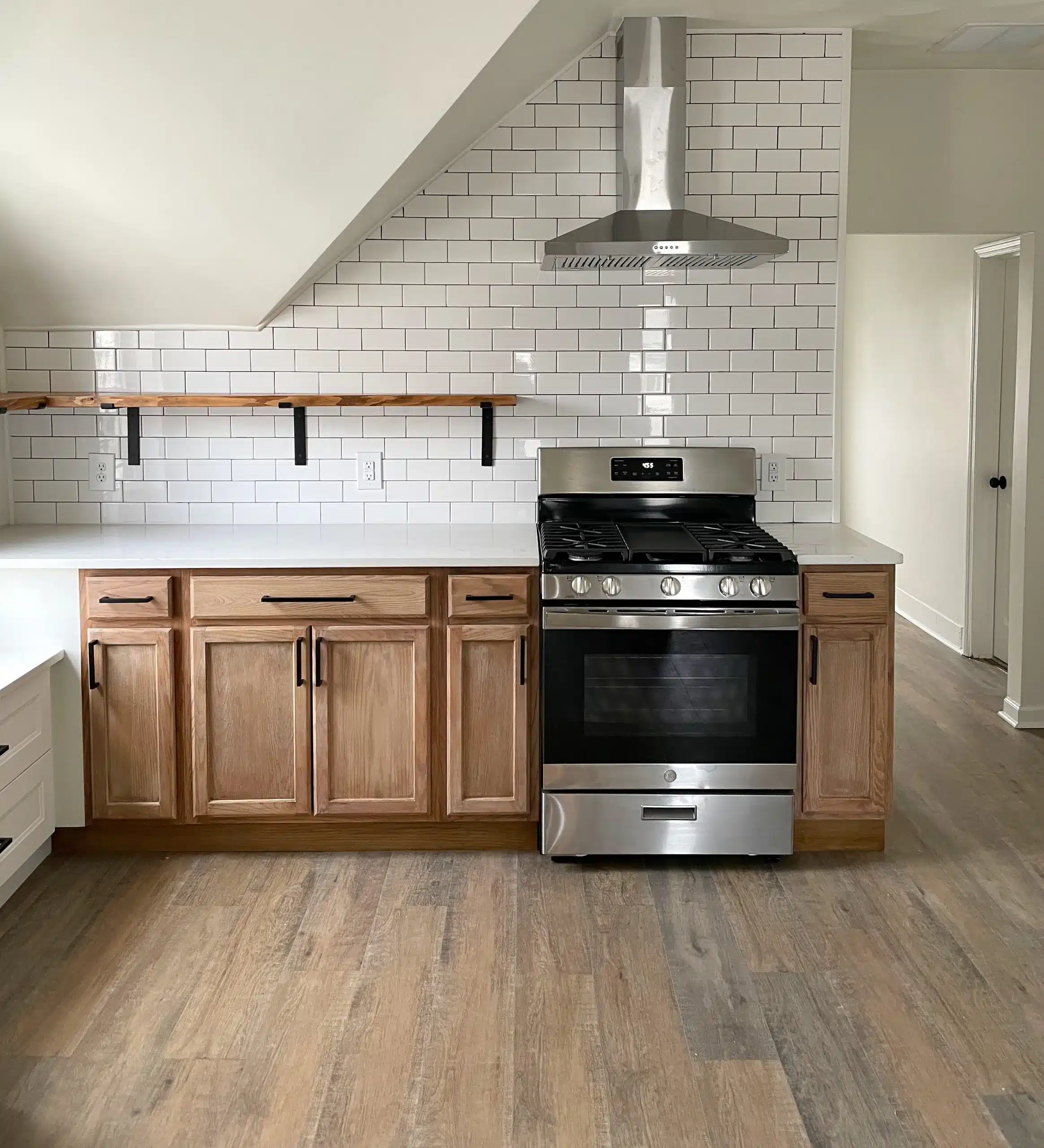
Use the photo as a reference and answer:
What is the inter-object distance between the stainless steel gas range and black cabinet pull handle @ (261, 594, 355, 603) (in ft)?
1.82

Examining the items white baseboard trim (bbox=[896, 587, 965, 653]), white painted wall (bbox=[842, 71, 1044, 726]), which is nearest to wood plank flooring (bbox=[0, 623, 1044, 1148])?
white painted wall (bbox=[842, 71, 1044, 726])

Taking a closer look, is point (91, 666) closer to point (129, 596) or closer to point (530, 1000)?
point (129, 596)

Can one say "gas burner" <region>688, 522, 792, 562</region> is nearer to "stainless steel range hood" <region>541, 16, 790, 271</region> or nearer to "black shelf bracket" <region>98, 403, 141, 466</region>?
"stainless steel range hood" <region>541, 16, 790, 271</region>

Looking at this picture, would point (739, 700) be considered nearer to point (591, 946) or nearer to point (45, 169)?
point (591, 946)

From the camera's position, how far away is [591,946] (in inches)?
118

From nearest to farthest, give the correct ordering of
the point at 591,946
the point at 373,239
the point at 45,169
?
the point at 591,946 < the point at 45,169 < the point at 373,239

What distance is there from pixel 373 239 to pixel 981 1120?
304cm

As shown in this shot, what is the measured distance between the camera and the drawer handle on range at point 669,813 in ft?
11.4

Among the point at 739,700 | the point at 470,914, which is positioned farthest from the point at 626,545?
the point at 470,914

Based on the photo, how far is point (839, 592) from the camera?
3.47 m

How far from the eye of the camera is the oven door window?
341 centimetres

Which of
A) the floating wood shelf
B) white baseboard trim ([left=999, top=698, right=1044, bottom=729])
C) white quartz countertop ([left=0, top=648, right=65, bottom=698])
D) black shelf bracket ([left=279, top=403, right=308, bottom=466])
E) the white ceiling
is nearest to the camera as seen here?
the white ceiling

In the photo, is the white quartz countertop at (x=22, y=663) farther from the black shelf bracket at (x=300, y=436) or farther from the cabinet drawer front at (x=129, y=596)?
the black shelf bracket at (x=300, y=436)

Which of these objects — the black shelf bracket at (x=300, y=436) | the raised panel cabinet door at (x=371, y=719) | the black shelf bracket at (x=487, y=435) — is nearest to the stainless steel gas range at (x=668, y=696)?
the raised panel cabinet door at (x=371, y=719)
